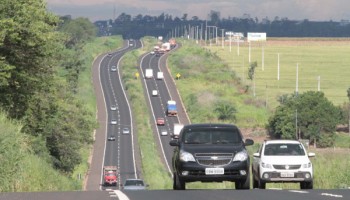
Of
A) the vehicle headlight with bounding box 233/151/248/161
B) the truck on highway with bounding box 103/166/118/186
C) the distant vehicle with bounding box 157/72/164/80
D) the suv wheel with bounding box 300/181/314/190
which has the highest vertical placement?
the vehicle headlight with bounding box 233/151/248/161

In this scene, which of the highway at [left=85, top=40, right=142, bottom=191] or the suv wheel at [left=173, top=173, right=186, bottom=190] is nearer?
the suv wheel at [left=173, top=173, right=186, bottom=190]

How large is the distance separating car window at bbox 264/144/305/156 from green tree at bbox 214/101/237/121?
10581 cm

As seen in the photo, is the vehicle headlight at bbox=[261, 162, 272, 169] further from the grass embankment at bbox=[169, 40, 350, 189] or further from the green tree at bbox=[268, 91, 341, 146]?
the green tree at bbox=[268, 91, 341, 146]

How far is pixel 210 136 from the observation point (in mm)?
25219

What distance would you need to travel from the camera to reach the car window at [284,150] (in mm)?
27797

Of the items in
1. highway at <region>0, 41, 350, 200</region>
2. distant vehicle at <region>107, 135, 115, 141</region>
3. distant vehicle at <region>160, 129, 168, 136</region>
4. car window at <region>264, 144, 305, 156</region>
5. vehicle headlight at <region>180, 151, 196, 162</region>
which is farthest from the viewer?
distant vehicle at <region>160, 129, 168, 136</region>

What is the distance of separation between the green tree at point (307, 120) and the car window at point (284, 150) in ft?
276

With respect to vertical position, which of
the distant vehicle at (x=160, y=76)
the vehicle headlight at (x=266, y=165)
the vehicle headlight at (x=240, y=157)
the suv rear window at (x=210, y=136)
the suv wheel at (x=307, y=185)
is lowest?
the distant vehicle at (x=160, y=76)

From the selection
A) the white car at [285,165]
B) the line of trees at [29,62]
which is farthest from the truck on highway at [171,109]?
the white car at [285,165]

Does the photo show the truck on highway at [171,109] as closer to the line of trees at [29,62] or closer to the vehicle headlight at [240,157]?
the line of trees at [29,62]

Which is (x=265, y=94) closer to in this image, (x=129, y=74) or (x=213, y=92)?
(x=213, y=92)

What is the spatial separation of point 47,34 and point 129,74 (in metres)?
Answer: 132

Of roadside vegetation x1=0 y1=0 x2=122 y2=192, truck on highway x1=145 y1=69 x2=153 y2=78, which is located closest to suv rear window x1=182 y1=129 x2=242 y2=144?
roadside vegetation x1=0 y1=0 x2=122 y2=192

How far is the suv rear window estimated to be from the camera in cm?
2509
